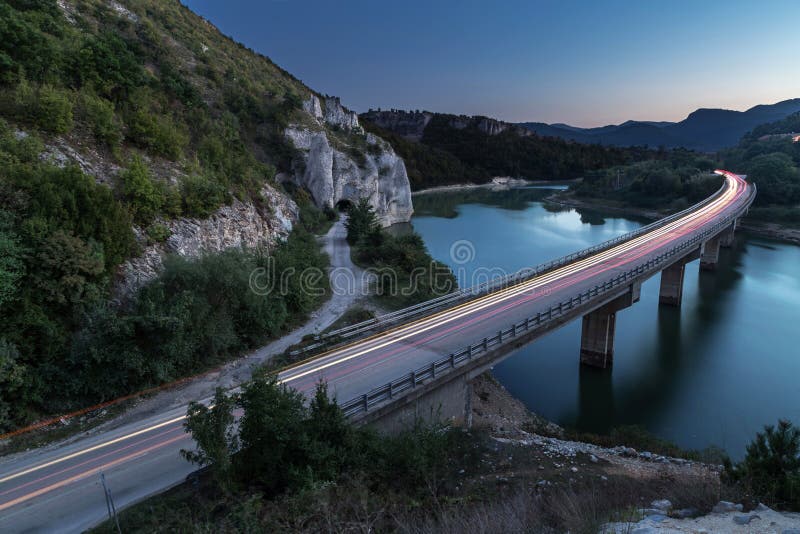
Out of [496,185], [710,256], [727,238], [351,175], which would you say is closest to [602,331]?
[710,256]

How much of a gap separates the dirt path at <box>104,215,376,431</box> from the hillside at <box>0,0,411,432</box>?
0.71 m

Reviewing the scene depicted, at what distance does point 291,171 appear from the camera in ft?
175

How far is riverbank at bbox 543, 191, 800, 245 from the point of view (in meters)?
68.8

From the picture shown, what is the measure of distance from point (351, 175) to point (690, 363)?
44314 millimetres

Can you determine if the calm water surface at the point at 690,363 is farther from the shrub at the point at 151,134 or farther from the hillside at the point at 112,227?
the shrub at the point at 151,134

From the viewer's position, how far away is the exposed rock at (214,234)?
62.4 feet

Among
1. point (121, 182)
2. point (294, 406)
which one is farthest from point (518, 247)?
point (294, 406)

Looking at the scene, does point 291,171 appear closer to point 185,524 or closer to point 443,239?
point 443,239

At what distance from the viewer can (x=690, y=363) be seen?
29266mm

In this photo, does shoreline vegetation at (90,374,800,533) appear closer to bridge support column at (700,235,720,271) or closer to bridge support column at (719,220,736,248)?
bridge support column at (700,235,720,271)

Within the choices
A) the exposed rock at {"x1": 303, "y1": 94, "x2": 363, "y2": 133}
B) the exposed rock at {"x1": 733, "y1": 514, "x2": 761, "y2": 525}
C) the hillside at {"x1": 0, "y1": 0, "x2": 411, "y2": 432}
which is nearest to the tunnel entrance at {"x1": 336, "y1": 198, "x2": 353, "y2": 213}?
the exposed rock at {"x1": 303, "y1": 94, "x2": 363, "y2": 133}

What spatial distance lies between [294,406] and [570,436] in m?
13.4

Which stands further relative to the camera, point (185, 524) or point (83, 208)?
point (83, 208)

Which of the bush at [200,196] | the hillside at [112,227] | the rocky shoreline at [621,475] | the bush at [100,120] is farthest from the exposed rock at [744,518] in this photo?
the bush at [100,120]
